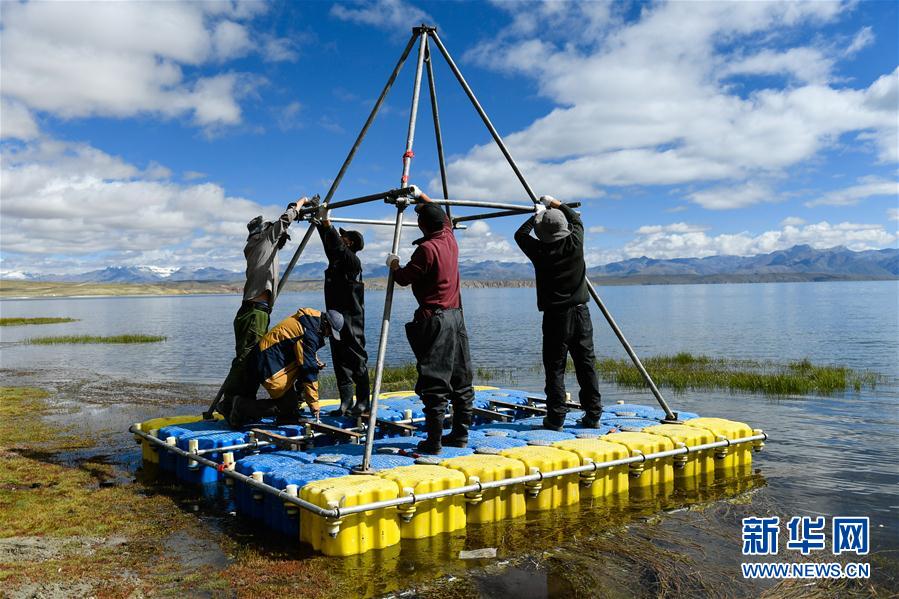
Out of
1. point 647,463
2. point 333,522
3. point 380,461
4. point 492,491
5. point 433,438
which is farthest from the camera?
point 647,463

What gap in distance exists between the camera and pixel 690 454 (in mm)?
10094

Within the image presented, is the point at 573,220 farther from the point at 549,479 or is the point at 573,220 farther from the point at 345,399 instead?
the point at 345,399

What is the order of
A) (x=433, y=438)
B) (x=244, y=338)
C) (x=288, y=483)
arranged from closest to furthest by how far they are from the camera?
(x=288, y=483) → (x=433, y=438) → (x=244, y=338)

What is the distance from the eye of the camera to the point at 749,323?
2657 inches

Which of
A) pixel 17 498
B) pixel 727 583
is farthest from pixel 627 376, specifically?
pixel 17 498

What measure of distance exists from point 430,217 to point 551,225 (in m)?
2.43

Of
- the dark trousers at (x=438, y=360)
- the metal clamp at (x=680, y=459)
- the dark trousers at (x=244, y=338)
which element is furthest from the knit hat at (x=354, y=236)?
the metal clamp at (x=680, y=459)

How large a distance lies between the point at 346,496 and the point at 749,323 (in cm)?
6927

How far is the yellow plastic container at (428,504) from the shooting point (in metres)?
7.25

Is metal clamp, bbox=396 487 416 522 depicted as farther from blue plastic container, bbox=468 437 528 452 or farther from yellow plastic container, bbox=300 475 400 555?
blue plastic container, bbox=468 437 528 452

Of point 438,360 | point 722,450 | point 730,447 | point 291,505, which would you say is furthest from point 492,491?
point 730,447

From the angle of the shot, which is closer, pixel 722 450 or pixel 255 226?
pixel 722 450

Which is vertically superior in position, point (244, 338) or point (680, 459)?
point (244, 338)

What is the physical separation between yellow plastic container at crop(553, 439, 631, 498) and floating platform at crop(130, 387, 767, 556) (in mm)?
18
